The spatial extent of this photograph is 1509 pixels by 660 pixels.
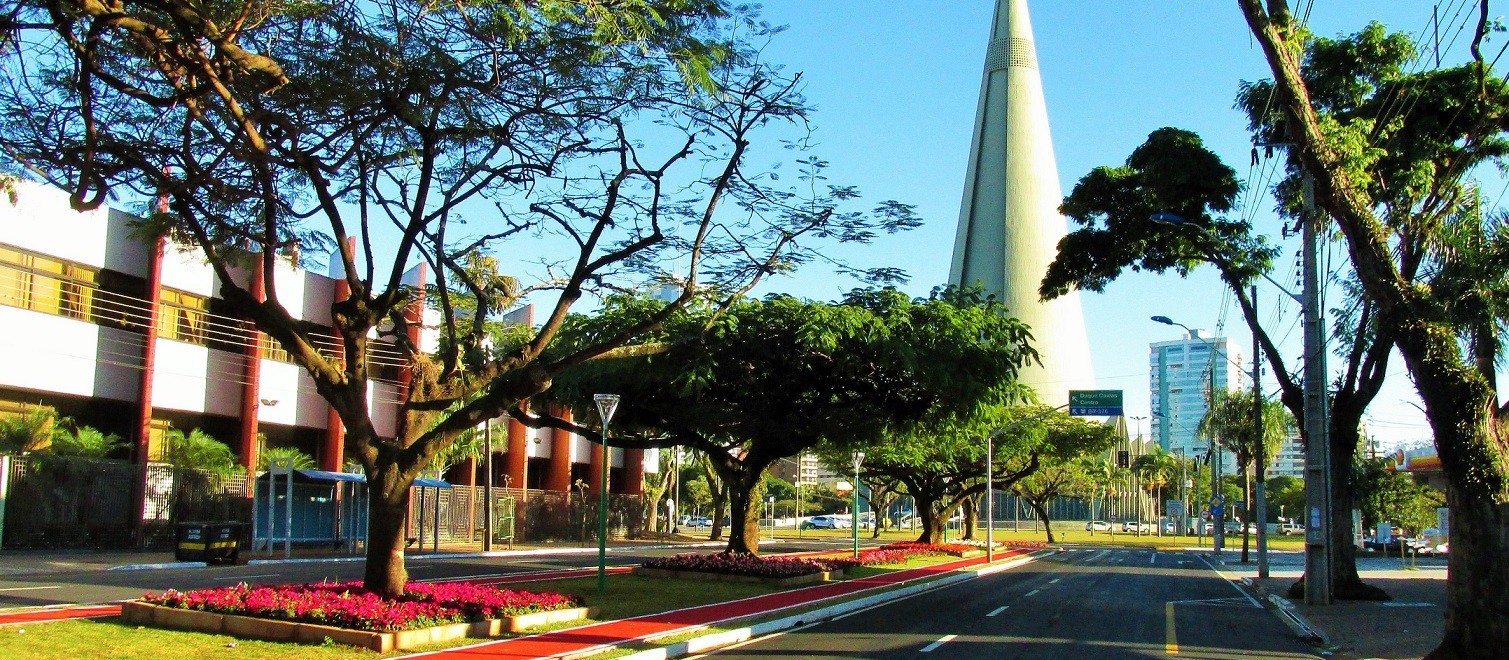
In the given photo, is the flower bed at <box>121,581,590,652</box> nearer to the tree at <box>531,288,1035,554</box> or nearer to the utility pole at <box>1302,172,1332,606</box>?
the tree at <box>531,288,1035,554</box>

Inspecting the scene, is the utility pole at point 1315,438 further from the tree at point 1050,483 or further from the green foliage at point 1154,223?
the tree at point 1050,483

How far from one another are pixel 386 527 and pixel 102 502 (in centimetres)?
2662

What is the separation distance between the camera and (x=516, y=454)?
190 feet

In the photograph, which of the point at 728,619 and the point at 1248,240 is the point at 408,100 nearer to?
the point at 728,619

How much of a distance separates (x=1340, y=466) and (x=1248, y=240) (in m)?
5.67

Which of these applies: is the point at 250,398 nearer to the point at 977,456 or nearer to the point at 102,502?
the point at 102,502

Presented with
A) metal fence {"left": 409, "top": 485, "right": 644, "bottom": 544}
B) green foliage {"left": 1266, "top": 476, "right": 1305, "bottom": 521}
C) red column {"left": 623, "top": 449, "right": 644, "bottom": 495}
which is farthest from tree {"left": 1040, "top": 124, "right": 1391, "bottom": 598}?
green foliage {"left": 1266, "top": 476, "right": 1305, "bottom": 521}

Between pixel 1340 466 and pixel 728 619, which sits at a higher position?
pixel 1340 466

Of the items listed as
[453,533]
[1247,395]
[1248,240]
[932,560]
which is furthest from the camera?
[1247,395]

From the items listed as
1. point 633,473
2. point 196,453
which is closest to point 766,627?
point 196,453

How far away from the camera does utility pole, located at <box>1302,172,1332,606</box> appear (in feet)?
75.1

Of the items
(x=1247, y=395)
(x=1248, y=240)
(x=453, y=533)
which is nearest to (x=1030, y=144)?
(x=1247, y=395)

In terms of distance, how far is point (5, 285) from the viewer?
3538 centimetres

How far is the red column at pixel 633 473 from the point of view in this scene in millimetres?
72188
